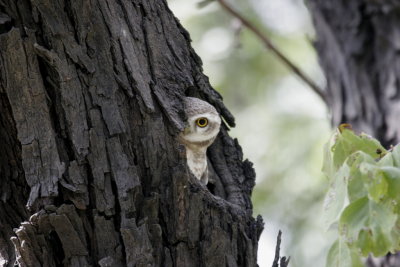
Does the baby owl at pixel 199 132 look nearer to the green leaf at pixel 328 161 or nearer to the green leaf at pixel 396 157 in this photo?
the green leaf at pixel 328 161

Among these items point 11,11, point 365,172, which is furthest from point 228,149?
point 11,11

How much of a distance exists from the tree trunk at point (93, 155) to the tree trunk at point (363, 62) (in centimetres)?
173

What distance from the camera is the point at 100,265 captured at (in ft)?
5.49

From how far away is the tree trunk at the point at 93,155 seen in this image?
1696 millimetres

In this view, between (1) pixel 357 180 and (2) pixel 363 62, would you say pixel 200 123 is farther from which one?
(2) pixel 363 62

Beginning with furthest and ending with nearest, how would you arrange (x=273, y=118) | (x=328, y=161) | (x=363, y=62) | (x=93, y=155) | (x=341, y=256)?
(x=273, y=118)
(x=363, y=62)
(x=328, y=161)
(x=341, y=256)
(x=93, y=155)

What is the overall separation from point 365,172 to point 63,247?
2.61 ft

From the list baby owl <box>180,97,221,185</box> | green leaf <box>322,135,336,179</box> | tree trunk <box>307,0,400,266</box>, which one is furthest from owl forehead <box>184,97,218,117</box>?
tree trunk <box>307,0,400,266</box>

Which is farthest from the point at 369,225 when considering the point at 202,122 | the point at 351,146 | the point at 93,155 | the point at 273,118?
the point at 273,118

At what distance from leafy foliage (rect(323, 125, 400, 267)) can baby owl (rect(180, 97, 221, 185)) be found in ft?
1.35

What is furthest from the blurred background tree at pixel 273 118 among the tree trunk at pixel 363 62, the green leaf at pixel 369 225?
the green leaf at pixel 369 225

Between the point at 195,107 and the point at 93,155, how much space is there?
0.37 m

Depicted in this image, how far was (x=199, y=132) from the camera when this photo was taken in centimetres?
202

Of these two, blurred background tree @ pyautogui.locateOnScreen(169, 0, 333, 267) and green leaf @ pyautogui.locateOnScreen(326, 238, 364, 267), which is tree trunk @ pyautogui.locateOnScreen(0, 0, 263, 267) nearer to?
green leaf @ pyautogui.locateOnScreen(326, 238, 364, 267)
